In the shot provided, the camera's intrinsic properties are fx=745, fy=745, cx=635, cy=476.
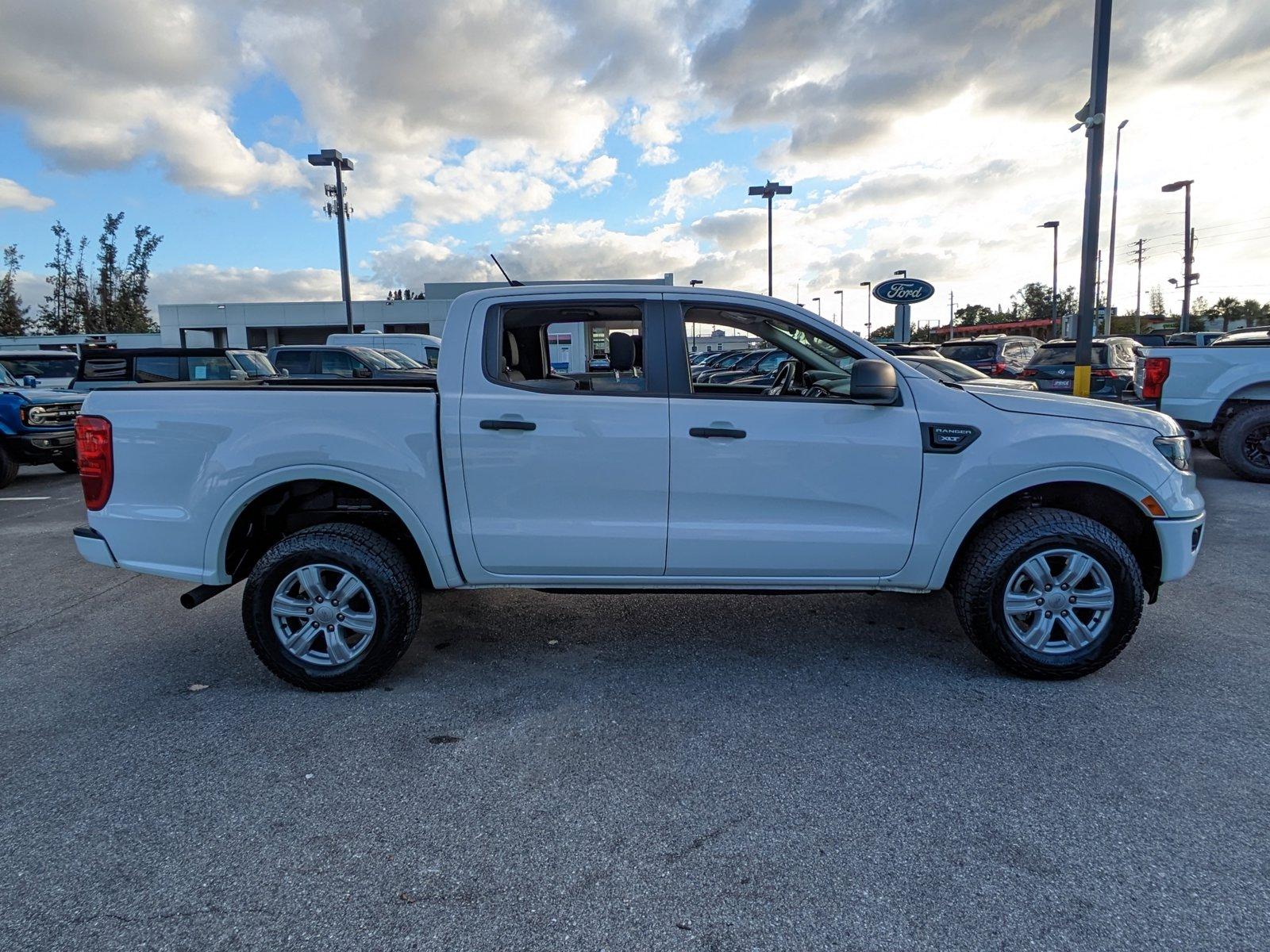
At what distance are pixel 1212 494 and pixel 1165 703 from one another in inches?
230

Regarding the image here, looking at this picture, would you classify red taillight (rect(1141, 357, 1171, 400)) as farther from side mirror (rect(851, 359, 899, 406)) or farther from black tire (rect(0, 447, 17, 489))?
black tire (rect(0, 447, 17, 489))

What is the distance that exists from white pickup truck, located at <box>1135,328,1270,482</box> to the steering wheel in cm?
654

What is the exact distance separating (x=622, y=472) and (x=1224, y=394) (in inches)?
330

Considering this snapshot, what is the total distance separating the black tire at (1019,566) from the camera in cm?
344

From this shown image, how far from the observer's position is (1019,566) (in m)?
3.46

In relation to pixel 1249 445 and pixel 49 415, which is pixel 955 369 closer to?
pixel 1249 445

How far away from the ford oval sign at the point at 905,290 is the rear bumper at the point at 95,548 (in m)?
14.6

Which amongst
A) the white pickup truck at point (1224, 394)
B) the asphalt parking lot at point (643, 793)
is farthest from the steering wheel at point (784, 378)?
the white pickup truck at point (1224, 394)

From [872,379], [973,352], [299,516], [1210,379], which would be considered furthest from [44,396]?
[973,352]

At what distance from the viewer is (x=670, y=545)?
11.6 ft

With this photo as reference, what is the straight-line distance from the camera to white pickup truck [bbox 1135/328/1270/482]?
8297 millimetres

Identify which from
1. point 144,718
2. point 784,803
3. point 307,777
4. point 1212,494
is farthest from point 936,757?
point 1212,494

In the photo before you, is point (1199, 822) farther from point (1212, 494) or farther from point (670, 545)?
point (1212, 494)

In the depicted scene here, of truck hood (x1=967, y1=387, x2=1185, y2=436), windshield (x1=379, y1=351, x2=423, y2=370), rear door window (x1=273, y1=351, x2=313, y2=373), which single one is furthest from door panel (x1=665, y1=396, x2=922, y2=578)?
windshield (x1=379, y1=351, x2=423, y2=370)
